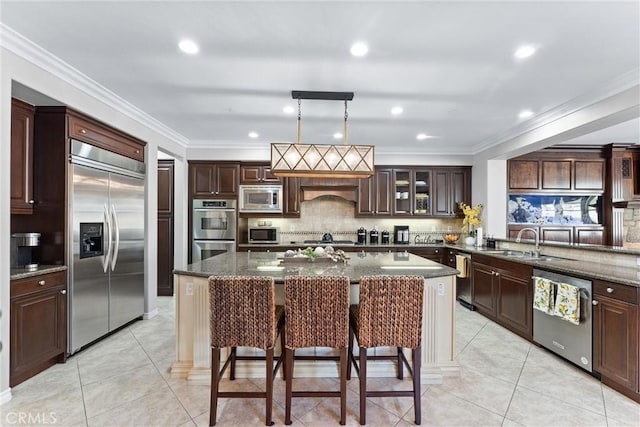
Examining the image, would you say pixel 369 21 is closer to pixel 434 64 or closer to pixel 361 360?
pixel 434 64

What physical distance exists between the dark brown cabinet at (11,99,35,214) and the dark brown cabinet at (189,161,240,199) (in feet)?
8.71

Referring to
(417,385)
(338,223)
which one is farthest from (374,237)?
(417,385)

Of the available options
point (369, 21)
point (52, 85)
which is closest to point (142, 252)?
point (52, 85)

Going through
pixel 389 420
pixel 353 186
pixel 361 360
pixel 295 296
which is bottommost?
pixel 389 420

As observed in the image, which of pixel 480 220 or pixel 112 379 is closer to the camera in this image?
pixel 112 379

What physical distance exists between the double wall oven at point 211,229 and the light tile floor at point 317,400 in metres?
2.37

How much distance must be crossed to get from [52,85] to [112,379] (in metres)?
2.56

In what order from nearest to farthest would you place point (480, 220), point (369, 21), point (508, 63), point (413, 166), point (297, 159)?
point (369, 21)
point (508, 63)
point (297, 159)
point (480, 220)
point (413, 166)

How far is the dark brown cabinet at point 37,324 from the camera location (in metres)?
2.46

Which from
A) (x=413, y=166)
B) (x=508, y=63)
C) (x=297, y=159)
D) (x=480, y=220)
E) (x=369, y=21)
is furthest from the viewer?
(x=413, y=166)

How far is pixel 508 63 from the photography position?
265 cm

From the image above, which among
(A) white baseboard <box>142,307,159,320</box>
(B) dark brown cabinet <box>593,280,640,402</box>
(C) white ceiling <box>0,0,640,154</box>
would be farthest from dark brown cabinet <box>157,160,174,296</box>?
(B) dark brown cabinet <box>593,280,640,402</box>

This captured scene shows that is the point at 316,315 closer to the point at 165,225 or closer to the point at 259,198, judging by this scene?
the point at 259,198

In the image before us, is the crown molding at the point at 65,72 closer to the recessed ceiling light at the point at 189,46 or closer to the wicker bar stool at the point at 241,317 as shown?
the recessed ceiling light at the point at 189,46
